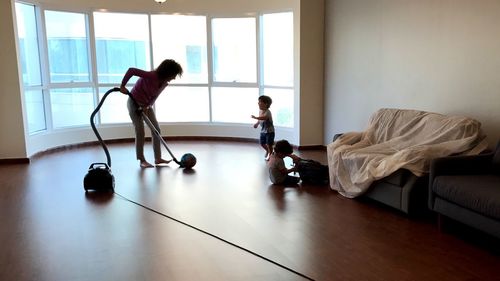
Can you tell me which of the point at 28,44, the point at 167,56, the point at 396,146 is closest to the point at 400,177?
the point at 396,146

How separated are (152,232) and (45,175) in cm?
262

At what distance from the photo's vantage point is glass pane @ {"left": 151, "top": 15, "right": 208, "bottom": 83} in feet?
25.7

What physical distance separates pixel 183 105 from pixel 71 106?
1891 mm

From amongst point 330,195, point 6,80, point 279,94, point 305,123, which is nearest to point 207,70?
point 279,94

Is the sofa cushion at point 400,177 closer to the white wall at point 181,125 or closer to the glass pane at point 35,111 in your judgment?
the white wall at point 181,125

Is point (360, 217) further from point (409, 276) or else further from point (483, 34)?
point (483, 34)

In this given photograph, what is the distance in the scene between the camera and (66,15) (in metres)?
7.20

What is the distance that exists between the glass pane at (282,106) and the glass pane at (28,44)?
3.60 metres

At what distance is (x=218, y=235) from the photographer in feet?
11.5

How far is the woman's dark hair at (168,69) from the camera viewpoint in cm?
556

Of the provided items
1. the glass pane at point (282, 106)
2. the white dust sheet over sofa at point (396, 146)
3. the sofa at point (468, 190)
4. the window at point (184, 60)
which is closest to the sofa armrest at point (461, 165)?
the sofa at point (468, 190)

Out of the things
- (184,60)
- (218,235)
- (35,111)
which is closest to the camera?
(218,235)

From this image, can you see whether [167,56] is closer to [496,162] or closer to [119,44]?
[119,44]

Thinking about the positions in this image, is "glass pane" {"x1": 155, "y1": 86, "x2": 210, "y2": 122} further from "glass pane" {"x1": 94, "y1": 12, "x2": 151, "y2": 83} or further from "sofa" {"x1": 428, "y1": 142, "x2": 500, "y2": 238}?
"sofa" {"x1": 428, "y1": 142, "x2": 500, "y2": 238}
